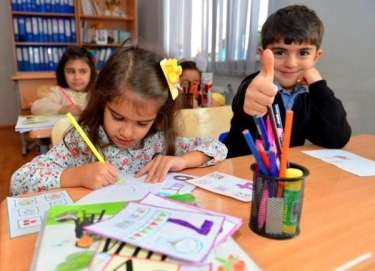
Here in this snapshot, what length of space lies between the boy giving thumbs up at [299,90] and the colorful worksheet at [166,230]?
0.62 metres

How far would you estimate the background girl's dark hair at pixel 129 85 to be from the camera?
2.94 ft

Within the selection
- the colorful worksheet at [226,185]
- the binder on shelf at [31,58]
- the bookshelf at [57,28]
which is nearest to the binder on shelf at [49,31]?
the bookshelf at [57,28]

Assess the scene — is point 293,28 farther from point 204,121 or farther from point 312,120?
point 204,121

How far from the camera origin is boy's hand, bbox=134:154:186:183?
0.76 m

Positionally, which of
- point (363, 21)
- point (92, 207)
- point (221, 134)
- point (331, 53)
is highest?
point (363, 21)

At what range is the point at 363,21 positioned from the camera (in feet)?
5.85

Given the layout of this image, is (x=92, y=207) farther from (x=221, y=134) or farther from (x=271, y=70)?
(x=221, y=134)

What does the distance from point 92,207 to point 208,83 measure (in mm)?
2038

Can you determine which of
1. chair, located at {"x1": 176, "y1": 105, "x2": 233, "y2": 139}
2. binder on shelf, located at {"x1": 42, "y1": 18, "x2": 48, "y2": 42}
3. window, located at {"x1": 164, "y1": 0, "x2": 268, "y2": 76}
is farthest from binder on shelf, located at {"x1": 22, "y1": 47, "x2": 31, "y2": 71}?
chair, located at {"x1": 176, "y1": 105, "x2": 233, "y2": 139}

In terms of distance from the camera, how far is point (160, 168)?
0.78 metres

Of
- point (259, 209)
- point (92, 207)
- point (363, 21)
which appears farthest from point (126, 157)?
point (363, 21)

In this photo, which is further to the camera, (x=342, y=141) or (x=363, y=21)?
(x=363, y=21)

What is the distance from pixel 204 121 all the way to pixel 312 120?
16.1 inches

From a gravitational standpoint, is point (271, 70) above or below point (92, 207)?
above
